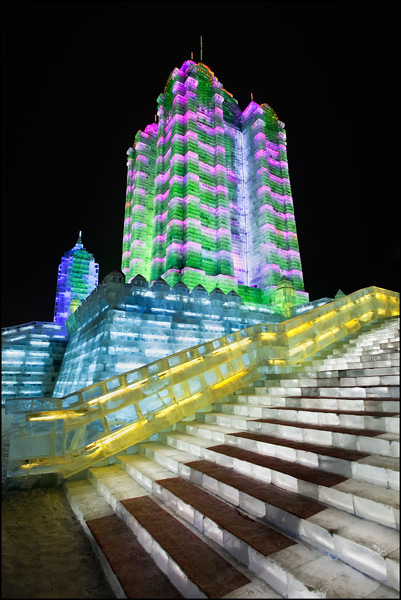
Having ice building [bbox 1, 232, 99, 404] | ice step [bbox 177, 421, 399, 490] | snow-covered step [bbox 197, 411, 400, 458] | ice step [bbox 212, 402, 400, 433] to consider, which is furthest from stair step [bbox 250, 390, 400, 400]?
ice building [bbox 1, 232, 99, 404]

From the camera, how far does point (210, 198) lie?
97.5 ft

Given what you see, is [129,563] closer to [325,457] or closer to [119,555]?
[119,555]

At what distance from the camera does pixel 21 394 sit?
1361cm

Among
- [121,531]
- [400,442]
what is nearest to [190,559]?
[121,531]

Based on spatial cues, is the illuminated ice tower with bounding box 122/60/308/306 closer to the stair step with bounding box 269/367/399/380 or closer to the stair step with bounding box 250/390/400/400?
the stair step with bounding box 250/390/400/400

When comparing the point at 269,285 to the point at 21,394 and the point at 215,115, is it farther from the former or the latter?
the point at 21,394

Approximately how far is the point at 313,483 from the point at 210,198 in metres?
29.6

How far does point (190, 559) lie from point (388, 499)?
1.73 meters

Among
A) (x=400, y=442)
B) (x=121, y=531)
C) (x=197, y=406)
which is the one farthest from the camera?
(x=197, y=406)

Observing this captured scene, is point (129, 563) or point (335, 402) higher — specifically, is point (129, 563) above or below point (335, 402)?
below

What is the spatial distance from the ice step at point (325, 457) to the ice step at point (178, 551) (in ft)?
4.60

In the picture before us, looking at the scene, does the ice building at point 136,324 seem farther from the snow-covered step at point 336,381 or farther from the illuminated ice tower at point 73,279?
the illuminated ice tower at point 73,279

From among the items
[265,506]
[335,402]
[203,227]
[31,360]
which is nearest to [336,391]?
[335,402]

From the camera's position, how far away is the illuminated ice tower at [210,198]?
27422mm
